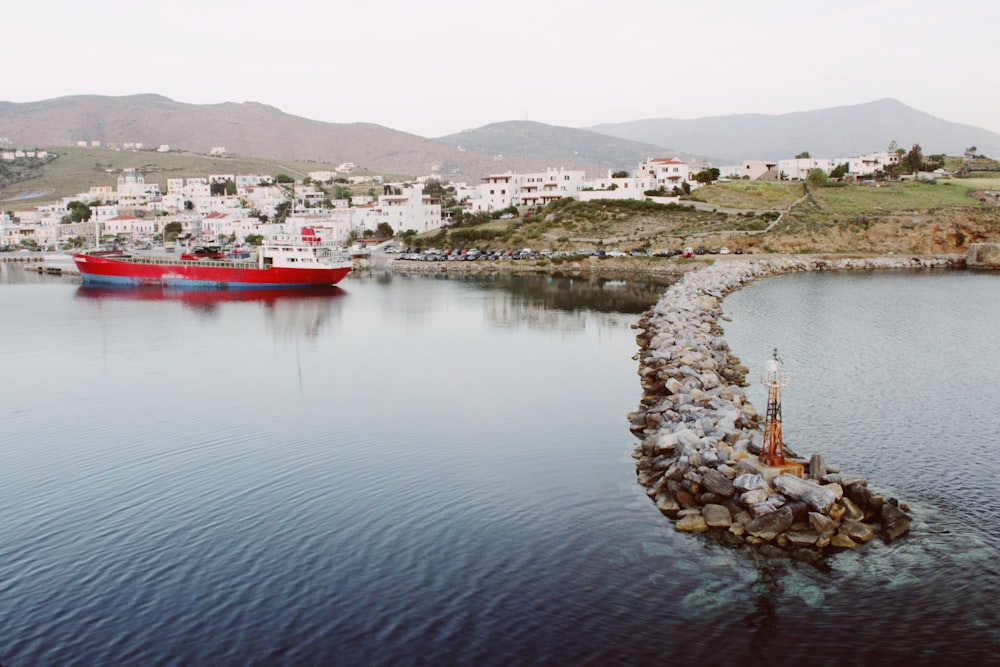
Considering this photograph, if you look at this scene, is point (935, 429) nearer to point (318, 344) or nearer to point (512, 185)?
point (318, 344)

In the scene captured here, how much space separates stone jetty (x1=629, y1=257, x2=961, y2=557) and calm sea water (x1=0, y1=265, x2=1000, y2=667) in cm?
49

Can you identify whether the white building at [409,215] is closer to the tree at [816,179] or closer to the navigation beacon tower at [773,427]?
the tree at [816,179]

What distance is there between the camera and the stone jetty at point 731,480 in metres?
13.5

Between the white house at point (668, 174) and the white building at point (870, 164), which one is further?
the white building at point (870, 164)

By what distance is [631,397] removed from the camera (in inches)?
931

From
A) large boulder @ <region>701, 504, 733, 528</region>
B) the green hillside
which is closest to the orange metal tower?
large boulder @ <region>701, 504, 733, 528</region>

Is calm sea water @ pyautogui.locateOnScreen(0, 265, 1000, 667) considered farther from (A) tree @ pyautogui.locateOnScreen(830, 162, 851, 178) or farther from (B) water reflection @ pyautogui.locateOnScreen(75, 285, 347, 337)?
(A) tree @ pyautogui.locateOnScreen(830, 162, 851, 178)

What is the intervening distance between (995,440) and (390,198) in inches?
3402

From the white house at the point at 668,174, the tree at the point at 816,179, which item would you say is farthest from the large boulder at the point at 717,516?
the white house at the point at 668,174

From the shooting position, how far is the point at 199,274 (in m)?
63.3

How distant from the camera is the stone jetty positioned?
13484mm

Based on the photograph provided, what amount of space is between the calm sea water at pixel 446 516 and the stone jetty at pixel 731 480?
1.62 ft

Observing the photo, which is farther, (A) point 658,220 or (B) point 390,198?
(B) point 390,198

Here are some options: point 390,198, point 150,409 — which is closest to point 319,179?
point 390,198
